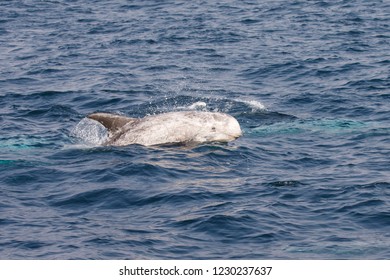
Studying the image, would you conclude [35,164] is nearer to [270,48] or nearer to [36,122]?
[36,122]

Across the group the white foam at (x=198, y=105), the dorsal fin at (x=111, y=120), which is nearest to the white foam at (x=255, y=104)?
the white foam at (x=198, y=105)

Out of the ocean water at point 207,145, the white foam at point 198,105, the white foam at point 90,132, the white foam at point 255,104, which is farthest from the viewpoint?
the white foam at point 198,105

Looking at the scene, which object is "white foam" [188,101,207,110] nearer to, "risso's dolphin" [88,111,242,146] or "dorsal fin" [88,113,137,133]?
"risso's dolphin" [88,111,242,146]

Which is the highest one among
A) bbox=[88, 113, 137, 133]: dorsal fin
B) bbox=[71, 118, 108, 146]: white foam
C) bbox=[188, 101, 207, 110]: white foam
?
bbox=[88, 113, 137, 133]: dorsal fin

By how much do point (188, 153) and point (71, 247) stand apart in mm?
7032

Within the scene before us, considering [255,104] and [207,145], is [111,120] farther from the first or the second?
[255,104]

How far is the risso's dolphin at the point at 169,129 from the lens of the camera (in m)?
23.8

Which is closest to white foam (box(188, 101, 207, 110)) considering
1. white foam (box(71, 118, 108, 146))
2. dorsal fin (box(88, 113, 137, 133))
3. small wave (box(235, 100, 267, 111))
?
small wave (box(235, 100, 267, 111))

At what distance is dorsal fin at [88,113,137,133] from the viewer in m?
23.8

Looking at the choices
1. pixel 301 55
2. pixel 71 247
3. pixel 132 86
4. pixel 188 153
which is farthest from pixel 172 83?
pixel 71 247

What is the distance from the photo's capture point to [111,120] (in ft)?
78.7

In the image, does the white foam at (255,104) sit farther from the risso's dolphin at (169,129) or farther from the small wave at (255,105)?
the risso's dolphin at (169,129)

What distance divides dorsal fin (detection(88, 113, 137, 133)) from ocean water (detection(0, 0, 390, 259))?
34.3 inches

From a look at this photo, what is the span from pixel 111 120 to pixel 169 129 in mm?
1564
